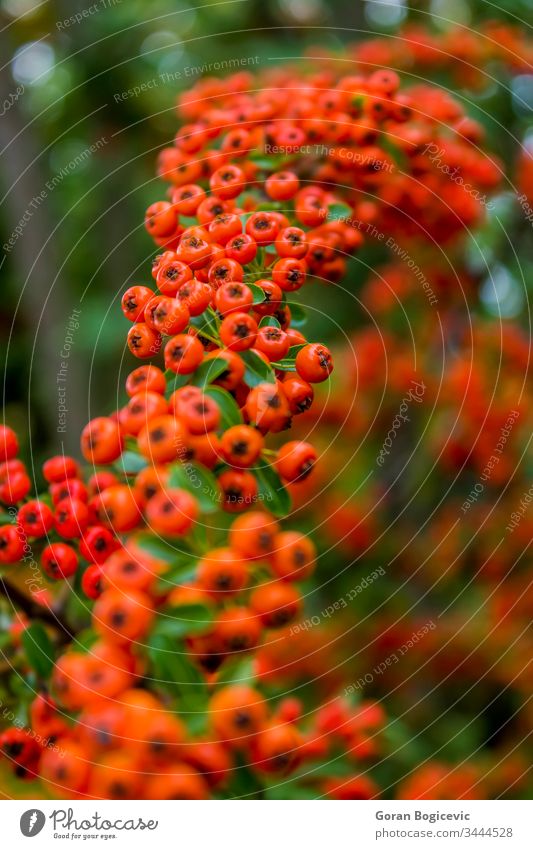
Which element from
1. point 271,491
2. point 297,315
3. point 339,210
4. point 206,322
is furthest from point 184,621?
point 339,210

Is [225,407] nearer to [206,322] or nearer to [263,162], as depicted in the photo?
[206,322]

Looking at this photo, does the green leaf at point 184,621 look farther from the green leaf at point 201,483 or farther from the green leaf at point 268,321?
the green leaf at point 268,321

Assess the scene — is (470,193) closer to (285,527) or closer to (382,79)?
(382,79)

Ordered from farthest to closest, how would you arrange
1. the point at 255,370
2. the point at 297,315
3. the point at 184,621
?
the point at 297,315
the point at 255,370
the point at 184,621

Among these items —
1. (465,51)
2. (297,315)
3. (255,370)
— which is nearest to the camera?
(255,370)

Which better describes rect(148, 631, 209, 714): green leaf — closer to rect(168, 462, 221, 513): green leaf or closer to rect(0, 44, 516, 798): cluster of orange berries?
rect(0, 44, 516, 798): cluster of orange berries
